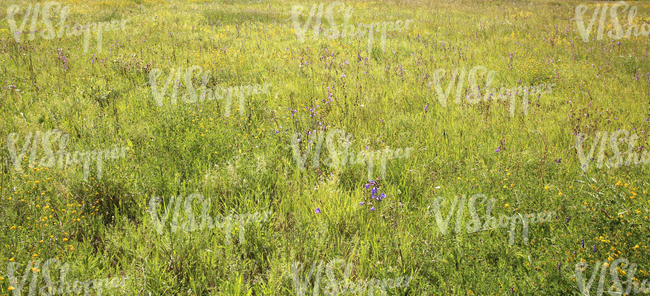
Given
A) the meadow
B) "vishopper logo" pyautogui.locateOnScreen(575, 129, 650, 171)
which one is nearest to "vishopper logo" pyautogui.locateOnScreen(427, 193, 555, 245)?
the meadow

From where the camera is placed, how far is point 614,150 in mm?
3670

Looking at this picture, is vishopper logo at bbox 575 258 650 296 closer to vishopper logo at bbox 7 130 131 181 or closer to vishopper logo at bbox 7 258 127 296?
vishopper logo at bbox 7 258 127 296

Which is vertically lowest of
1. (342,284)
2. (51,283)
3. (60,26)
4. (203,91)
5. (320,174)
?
(342,284)

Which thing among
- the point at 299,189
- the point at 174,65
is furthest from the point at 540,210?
the point at 174,65

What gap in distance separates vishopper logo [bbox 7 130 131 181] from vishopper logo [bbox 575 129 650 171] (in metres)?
4.32

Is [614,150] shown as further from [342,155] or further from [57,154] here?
[57,154]

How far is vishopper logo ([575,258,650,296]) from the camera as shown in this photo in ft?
6.30

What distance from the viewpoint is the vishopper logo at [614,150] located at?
3363 mm

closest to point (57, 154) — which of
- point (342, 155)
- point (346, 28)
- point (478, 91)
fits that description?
point (342, 155)

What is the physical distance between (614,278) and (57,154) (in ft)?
14.7

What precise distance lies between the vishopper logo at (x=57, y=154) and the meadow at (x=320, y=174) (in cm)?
3

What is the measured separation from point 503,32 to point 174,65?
8690 millimetres

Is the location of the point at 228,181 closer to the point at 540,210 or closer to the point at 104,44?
the point at 540,210

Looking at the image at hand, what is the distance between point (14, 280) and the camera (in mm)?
1984
